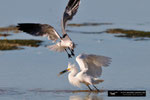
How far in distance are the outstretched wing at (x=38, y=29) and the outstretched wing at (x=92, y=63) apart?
6.43ft

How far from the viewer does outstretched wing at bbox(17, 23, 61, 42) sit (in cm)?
1448

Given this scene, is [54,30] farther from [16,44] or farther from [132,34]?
[132,34]

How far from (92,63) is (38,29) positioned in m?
2.49

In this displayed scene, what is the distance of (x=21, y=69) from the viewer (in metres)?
15.8

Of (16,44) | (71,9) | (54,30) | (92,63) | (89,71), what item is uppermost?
(71,9)

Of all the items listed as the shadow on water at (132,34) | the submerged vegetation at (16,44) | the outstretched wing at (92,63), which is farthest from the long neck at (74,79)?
the shadow on water at (132,34)

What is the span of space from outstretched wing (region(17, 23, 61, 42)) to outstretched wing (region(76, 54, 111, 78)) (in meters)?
1.96

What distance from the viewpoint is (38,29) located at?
575 inches

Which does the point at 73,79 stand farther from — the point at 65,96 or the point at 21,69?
the point at 21,69

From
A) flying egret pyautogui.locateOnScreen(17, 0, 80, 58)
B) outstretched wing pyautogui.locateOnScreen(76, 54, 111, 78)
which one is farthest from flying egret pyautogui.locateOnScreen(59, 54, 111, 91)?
flying egret pyautogui.locateOnScreen(17, 0, 80, 58)

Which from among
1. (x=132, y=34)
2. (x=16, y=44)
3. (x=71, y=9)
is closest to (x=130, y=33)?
(x=132, y=34)

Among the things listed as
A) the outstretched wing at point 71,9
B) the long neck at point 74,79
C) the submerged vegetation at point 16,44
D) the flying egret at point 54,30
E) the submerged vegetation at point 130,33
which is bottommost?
the submerged vegetation at point 130,33

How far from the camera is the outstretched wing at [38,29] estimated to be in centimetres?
1448

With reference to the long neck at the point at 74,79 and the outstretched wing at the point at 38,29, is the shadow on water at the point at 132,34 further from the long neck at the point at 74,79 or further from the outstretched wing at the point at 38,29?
the long neck at the point at 74,79
